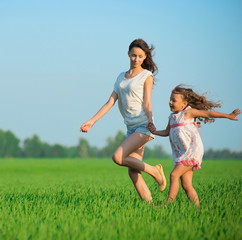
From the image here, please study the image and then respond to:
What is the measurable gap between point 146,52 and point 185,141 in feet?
5.02

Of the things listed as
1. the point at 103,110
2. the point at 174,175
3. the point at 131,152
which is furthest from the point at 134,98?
the point at 174,175

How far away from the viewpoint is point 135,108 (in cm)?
540

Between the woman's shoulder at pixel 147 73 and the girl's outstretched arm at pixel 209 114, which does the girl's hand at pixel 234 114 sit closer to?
the girl's outstretched arm at pixel 209 114

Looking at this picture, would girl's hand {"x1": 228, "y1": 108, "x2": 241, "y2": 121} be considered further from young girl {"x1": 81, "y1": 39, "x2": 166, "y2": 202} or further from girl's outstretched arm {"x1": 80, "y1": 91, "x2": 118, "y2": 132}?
girl's outstretched arm {"x1": 80, "y1": 91, "x2": 118, "y2": 132}

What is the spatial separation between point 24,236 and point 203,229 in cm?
183

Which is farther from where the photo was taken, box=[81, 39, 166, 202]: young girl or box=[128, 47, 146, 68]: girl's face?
box=[128, 47, 146, 68]: girl's face

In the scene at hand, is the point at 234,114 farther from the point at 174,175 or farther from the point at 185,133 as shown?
the point at 174,175

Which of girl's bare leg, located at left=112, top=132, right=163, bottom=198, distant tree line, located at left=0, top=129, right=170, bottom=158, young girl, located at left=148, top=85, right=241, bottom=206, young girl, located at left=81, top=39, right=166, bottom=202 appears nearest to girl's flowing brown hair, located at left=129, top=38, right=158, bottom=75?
young girl, located at left=81, top=39, right=166, bottom=202

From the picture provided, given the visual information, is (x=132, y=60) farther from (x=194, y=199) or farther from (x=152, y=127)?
(x=194, y=199)

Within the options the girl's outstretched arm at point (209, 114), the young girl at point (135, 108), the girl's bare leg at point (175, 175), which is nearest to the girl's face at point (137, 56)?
the young girl at point (135, 108)

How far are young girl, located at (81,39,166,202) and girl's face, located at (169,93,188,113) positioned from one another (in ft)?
1.11

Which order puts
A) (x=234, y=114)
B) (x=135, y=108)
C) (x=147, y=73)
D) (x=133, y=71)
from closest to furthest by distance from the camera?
1. (x=234, y=114)
2. (x=135, y=108)
3. (x=147, y=73)
4. (x=133, y=71)

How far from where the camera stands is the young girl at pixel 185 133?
5.20 metres

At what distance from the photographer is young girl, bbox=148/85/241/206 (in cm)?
520
